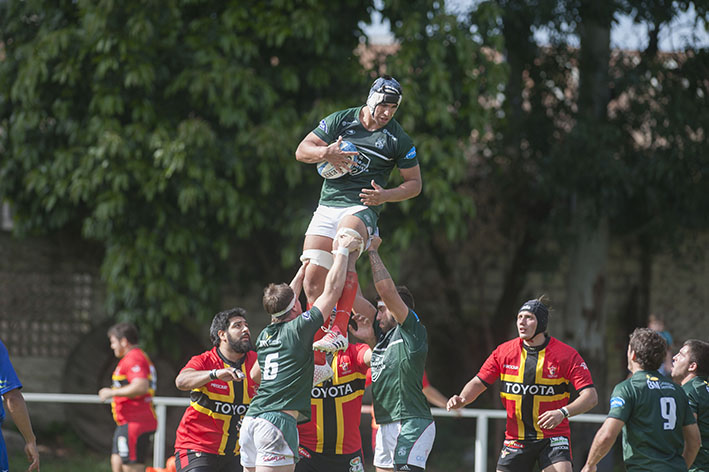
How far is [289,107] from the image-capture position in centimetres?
1106

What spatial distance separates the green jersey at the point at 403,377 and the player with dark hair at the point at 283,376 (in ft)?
2.19

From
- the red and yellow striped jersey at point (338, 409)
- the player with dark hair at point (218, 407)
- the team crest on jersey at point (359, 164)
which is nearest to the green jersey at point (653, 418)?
the red and yellow striped jersey at point (338, 409)

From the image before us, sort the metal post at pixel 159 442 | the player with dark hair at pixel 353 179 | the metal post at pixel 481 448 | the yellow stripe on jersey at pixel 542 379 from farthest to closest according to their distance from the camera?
the metal post at pixel 159 442, the metal post at pixel 481 448, the yellow stripe on jersey at pixel 542 379, the player with dark hair at pixel 353 179

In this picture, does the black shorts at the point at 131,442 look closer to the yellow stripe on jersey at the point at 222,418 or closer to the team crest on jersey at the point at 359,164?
the yellow stripe on jersey at the point at 222,418

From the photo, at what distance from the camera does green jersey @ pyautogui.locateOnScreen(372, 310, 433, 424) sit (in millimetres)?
6043

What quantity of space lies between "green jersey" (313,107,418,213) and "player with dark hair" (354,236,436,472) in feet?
1.29

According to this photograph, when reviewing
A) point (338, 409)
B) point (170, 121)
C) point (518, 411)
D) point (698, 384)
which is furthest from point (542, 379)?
point (170, 121)

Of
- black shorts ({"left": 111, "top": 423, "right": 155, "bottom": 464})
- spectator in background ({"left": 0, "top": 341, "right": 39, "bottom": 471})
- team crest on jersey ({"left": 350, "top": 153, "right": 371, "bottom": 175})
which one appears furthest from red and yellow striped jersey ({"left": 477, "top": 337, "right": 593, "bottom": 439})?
black shorts ({"left": 111, "top": 423, "right": 155, "bottom": 464})

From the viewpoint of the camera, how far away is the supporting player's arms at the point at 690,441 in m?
5.65

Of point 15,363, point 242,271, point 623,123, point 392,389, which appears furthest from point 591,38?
point 15,363

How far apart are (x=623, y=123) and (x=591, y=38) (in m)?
1.32

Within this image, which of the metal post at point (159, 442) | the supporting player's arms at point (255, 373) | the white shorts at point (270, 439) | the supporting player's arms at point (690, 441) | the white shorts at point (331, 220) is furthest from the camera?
the metal post at point (159, 442)

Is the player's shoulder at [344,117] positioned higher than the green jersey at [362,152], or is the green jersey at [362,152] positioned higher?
the player's shoulder at [344,117]

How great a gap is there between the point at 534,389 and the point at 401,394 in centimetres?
124
